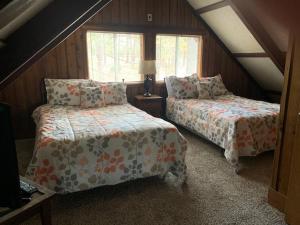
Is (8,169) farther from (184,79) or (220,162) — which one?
(184,79)

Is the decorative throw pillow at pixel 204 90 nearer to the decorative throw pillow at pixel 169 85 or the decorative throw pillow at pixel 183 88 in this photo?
the decorative throw pillow at pixel 183 88

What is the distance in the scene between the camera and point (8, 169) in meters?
0.91

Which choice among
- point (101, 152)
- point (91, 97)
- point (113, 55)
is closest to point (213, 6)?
point (113, 55)

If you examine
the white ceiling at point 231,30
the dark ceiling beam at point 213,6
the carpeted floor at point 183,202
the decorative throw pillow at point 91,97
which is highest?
the dark ceiling beam at point 213,6

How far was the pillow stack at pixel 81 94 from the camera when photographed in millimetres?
3127

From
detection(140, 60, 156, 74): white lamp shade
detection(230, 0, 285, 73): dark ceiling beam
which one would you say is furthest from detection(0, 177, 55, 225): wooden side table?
detection(230, 0, 285, 73): dark ceiling beam

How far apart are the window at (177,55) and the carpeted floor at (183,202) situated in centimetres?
228

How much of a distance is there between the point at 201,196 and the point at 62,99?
2.23 metres

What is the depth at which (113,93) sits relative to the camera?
334cm

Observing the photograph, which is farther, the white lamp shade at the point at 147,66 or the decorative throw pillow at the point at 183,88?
the decorative throw pillow at the point at 183,88

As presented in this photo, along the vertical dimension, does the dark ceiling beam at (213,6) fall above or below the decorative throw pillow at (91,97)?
above

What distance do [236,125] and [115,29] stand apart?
96.5 inches

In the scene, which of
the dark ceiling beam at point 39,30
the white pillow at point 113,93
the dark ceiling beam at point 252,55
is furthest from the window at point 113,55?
the dark ceiling beam at point 39,30

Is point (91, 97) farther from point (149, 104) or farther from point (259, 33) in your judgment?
point (259, 33)
